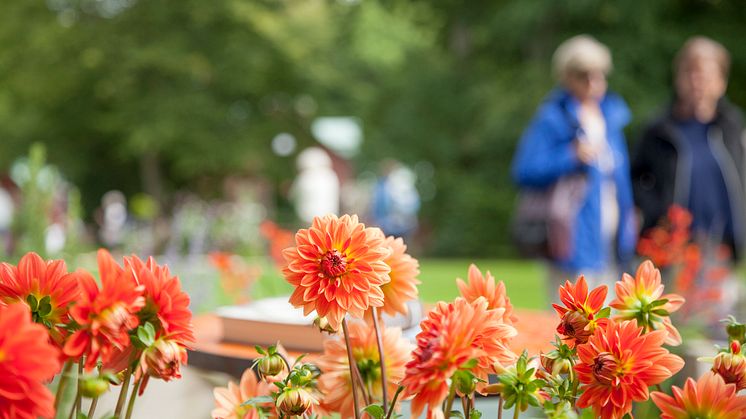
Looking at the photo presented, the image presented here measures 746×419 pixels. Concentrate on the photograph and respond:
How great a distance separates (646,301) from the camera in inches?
27.3

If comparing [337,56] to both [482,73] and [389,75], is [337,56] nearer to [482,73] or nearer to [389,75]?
[389,75]


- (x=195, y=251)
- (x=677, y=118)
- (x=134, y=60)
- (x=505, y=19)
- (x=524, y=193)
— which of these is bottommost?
(x=195, y=251)

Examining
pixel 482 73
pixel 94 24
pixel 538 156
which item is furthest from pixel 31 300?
pixel 94 24

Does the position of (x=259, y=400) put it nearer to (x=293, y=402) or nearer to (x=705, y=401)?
(x=293, y=402)

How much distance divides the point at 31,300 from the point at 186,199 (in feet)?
79.8

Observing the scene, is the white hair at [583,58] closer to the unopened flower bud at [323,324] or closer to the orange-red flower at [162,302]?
the unopened flower bud at [323,324]

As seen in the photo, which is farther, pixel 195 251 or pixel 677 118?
pixel 195 251

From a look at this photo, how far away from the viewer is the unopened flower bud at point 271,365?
0.67 meters

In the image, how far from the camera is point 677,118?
346 cm

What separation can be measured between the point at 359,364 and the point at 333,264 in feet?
0.52

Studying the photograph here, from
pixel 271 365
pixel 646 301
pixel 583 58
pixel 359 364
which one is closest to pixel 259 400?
pixel 271 365

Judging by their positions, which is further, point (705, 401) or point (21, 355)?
point (705, 401)

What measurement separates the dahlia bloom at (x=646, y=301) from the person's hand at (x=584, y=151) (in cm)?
268

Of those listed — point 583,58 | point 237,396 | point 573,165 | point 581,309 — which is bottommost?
point 237,396
